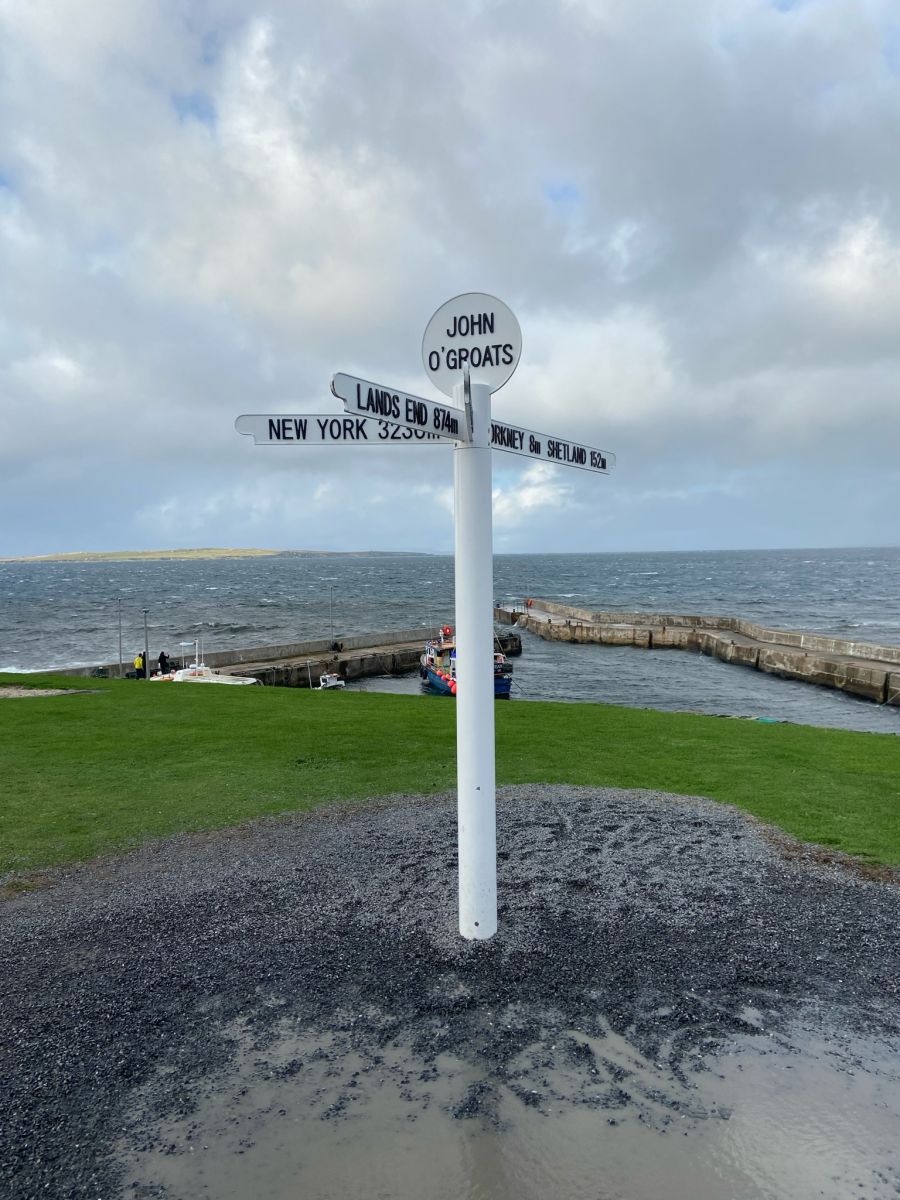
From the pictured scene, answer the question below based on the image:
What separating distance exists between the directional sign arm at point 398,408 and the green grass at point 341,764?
5.40 meters

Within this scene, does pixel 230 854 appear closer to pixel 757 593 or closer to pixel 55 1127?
pixel 55 1127

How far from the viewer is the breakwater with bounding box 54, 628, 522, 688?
39944 mm

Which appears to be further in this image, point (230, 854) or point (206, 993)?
point (230, 854)

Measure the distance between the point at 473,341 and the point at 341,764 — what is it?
7.20 m

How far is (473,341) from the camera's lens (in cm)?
491

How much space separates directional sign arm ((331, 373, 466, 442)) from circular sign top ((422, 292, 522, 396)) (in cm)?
35

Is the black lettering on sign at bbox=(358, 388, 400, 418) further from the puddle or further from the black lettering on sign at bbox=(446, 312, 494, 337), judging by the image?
the puddle

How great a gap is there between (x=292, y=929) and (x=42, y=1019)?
1.65m

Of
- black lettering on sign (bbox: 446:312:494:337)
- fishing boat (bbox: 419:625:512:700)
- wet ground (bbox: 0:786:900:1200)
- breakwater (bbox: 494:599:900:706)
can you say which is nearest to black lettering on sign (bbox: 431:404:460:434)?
black lettering on sign (bbox: 446:312:494:337)

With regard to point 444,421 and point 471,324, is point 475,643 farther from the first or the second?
point 471,324

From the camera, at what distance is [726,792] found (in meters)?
9.10

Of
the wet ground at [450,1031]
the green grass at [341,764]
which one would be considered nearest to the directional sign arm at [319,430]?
the wet ground at [450,1031]

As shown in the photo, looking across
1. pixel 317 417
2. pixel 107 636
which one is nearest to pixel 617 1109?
pixel 317 417

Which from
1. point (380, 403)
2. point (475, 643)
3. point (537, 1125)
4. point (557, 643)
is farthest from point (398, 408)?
point (557, 643)
